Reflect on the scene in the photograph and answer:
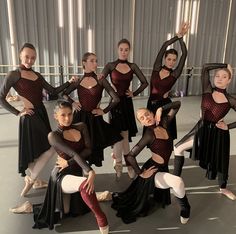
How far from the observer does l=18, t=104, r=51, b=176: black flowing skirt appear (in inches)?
108

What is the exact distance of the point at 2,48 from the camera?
5824mm

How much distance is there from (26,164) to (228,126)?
180 cm

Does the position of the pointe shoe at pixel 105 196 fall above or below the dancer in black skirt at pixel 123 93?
below

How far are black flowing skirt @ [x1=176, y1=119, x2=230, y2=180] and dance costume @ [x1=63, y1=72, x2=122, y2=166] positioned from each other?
30.5 inches

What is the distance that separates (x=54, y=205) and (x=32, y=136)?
0.64 metres

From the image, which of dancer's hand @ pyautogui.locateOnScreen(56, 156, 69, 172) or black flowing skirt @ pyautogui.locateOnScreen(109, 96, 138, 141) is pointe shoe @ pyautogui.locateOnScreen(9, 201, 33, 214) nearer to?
dancer's hand @ pyautogui.locateOnScreen(56, 156, 69, 172)

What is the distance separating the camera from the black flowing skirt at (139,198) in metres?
Answer: 2.62

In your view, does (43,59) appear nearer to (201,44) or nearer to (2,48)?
(2,48)

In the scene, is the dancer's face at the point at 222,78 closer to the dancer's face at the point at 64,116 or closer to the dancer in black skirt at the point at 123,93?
the dancer in black skirt at the point at 123,93

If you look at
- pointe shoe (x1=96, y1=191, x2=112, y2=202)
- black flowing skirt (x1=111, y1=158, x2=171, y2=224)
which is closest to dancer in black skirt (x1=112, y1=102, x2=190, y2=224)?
black flowing skirt (x1=111, y1=158, x2=171, y2=224)

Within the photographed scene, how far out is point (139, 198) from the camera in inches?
106

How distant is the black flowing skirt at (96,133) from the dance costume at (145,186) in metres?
0.42

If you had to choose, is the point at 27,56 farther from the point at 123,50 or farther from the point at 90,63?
the point at 123,50

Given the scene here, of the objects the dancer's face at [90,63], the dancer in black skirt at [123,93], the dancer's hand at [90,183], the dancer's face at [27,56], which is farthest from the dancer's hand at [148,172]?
the dancer's face at [27,56]
